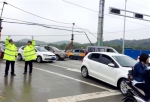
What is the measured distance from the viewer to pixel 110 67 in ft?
25.2

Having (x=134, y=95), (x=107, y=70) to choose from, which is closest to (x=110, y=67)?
(x=107, y=70)

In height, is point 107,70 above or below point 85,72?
above

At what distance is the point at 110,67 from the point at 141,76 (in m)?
3.27

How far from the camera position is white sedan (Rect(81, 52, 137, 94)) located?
709 centimetres

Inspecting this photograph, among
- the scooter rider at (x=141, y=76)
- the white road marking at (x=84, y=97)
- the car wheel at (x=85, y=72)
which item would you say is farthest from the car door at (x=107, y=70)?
the scooter rider at (x=141, y=76)

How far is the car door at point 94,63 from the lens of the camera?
8.55m

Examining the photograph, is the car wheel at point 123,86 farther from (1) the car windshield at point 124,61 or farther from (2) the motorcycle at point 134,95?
(2) the motorcycle at point 134,95

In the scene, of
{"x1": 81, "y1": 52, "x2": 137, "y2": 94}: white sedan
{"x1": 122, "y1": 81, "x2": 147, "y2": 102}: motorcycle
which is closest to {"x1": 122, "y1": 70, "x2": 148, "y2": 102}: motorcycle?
{"x1": 122, "y1": 81, "x2": 147, "y2": 102}: motorcycle

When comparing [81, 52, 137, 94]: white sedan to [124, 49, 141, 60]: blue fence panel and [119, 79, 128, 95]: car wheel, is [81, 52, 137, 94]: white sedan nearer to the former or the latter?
[119, 79, 128, 95]: car wheel

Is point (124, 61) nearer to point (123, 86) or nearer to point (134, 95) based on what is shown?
point (123, 86)

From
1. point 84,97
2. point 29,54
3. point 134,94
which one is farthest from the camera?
point 29,54

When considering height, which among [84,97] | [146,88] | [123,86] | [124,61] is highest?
[124,61]

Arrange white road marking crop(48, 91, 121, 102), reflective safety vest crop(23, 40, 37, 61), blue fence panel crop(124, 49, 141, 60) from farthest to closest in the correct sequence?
blue fence panel crop(124, 49, 141, 60)
reflective safety vest crop(23, 40, 37, 61)
white road marking crop(48, 91, 121, 102)

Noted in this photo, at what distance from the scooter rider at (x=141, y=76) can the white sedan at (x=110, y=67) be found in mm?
2375
